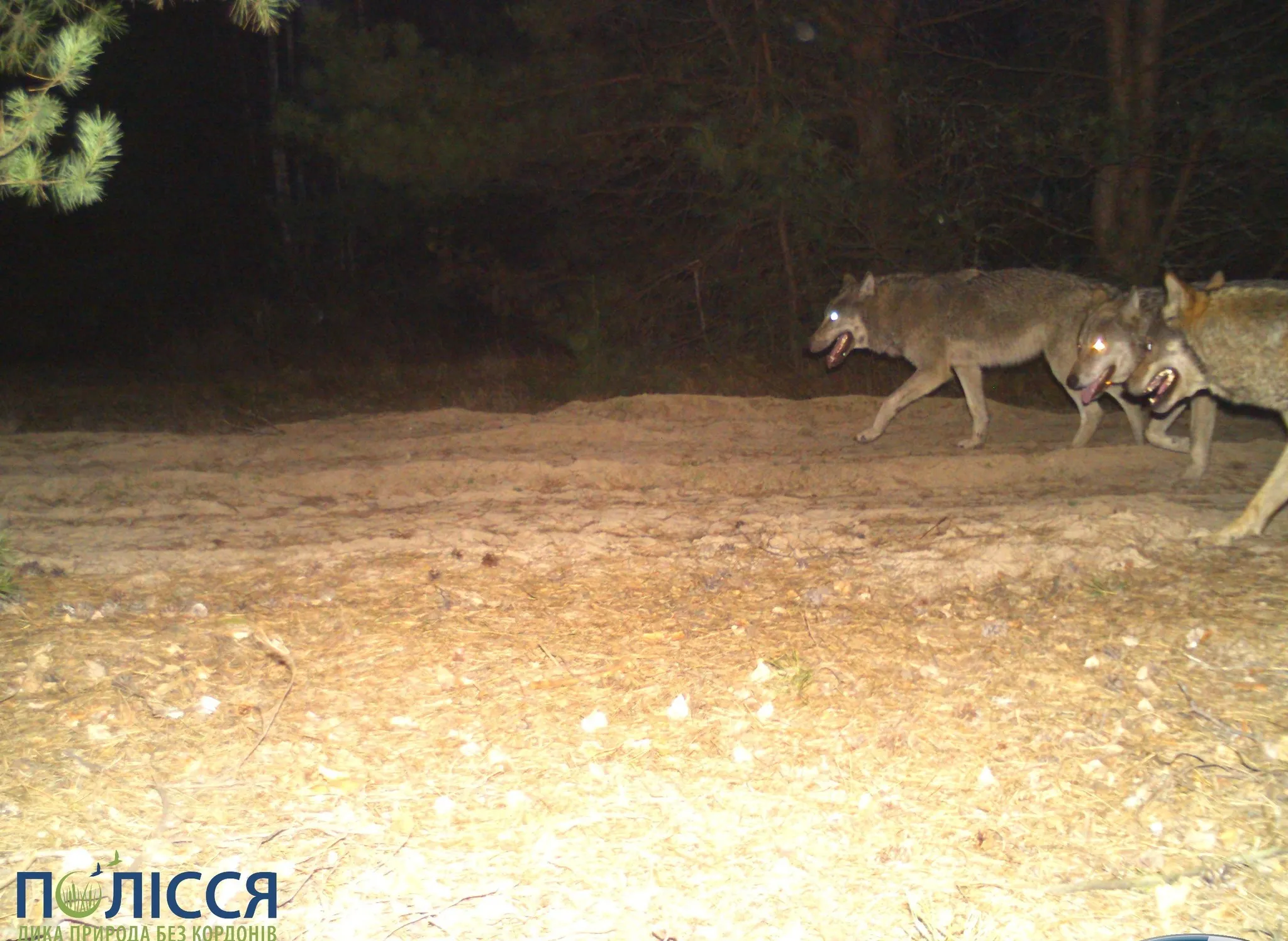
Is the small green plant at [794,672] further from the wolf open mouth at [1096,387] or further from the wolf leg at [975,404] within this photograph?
the wolf leg at [975,404]

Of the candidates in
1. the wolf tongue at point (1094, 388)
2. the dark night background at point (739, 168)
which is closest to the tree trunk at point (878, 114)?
the dark night background at point (739, 168)

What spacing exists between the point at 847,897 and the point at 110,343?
21.9 metres

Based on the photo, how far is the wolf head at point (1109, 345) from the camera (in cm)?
801

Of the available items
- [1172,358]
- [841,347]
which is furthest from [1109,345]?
[841,347]

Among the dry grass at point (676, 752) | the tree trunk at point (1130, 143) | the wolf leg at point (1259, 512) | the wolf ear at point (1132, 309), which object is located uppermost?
the tree trunk at point (1130, 143)

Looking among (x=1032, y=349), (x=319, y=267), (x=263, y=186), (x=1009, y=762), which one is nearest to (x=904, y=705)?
(x=1009, y=762)

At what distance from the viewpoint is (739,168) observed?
476 inches

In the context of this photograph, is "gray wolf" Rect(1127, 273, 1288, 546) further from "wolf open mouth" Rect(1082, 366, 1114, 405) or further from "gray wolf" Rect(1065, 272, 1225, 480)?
"wolf open mouth" Rect(1082, 366, 1114, 405)

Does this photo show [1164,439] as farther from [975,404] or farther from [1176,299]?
[1176,299]

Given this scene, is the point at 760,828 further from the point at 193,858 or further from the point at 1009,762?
the point at 193,858

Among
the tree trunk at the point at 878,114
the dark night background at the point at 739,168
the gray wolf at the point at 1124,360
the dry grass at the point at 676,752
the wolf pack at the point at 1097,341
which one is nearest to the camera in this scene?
the dry grass at the point at 676,752

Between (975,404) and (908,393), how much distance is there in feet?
2.24

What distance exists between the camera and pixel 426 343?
19.9 metres

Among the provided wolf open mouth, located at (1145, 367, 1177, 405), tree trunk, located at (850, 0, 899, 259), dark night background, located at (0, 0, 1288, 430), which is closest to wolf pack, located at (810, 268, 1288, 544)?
wolf open mouth, located at (1145, 367, 1177, 405)
